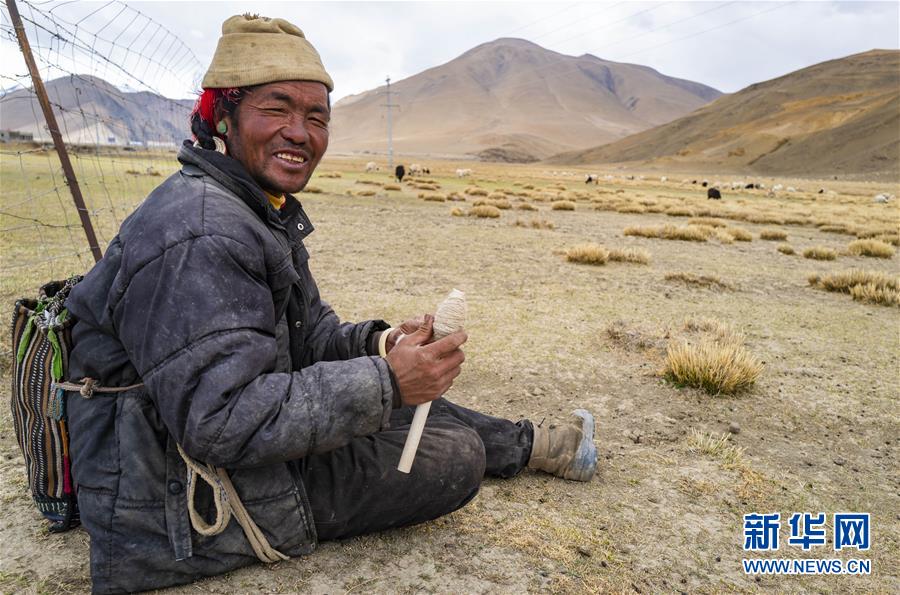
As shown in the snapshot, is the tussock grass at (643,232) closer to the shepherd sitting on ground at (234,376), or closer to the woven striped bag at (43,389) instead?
the shepherd sitting on ground at (234,376)

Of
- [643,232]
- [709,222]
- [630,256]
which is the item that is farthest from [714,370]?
[709,222]

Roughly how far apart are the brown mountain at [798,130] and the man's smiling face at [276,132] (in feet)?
212

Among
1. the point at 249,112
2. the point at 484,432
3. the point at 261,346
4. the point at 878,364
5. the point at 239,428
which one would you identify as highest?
the point at 249,112

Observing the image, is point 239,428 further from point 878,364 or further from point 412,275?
point 412,275

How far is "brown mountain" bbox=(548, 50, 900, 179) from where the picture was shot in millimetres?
61062

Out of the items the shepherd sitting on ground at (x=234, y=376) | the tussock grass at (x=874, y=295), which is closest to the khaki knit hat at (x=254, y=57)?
the shepherd sitting on ground at (x=234, y=376)

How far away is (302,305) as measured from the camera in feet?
6.73

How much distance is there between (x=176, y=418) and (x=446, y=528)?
4.29ft

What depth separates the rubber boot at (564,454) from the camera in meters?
2.78

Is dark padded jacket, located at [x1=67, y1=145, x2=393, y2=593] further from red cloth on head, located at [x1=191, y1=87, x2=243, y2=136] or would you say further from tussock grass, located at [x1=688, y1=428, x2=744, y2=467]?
tussock grass, located at [x1=688, y1=428, x2=744, y2=467]

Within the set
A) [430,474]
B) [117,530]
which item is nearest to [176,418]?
[117,530]

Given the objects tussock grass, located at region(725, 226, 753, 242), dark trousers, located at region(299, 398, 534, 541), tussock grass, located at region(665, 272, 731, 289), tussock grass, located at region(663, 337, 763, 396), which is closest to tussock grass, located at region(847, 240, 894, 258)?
tussock grass, located at region(725, 226, 753, 242)

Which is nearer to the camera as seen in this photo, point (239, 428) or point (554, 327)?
point (239, 428)

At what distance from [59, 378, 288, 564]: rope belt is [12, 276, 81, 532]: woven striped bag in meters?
0.10
